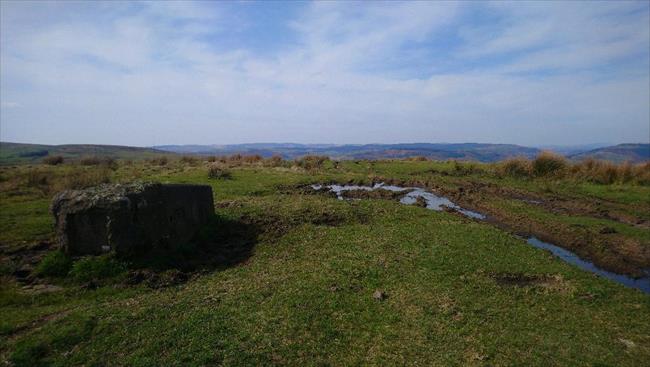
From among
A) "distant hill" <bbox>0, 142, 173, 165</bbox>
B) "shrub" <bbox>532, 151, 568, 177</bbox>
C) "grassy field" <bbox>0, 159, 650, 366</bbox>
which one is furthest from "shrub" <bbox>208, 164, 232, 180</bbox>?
"distant hill" <bbox>0, 142, 173, 165</bbox>

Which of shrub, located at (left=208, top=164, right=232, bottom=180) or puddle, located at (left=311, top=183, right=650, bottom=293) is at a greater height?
shrub, located at (left=208, top=164, right=232, bottom=180)

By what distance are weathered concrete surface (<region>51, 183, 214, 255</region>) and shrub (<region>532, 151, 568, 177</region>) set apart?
2903cm

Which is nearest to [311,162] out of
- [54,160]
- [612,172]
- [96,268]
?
[612,172]

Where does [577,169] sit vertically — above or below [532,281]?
above

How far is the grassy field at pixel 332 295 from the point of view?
7777mm

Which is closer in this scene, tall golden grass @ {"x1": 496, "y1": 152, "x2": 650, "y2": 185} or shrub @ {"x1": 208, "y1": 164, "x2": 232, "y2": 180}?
tall golden grass @ {"x1": 496, "y1": 152, "x2": 650, "y2": 185}

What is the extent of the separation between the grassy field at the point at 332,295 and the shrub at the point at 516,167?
12878 millimetres

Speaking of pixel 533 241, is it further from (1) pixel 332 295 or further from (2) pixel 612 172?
(2) pixel 612 172

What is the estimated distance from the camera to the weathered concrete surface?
11.5 metres

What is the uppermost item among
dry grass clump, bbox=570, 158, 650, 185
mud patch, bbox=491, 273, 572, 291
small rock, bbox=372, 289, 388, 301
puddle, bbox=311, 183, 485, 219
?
dry grass clump, bbox=570, 158, 650, 185

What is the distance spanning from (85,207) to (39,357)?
5.13 meters

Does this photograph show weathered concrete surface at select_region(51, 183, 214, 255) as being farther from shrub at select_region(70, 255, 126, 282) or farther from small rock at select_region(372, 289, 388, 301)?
small rock at select_region(372, 289, 388, 301)

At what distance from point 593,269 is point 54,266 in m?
17.7

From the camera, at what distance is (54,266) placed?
1120 cm
